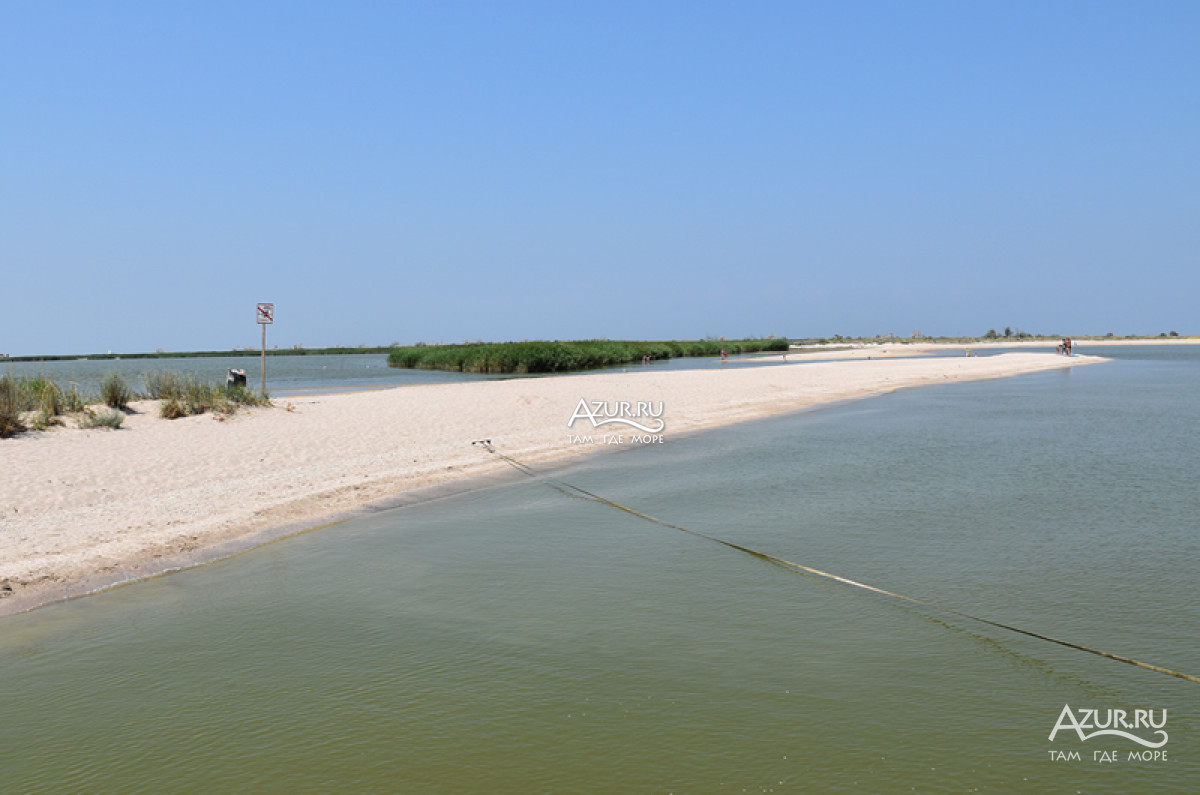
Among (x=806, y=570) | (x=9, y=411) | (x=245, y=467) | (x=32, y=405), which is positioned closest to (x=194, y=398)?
(x=32, y=405)

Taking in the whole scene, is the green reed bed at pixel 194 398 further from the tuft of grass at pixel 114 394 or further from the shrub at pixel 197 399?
the tuft of grass at pixel 114 394

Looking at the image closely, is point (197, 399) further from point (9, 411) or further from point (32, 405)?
point (9, 411)

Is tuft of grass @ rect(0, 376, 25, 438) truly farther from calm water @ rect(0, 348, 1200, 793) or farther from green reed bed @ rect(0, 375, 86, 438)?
calm water @ rect(0, 348, 1200, 793)

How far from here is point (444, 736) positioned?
486cm

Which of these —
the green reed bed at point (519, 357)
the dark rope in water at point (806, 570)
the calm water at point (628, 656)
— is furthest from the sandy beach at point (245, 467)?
the green reed bed at point (519, 357)

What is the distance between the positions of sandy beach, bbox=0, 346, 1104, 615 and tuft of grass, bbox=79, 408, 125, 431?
15.1 inches

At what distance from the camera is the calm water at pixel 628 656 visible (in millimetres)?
4523

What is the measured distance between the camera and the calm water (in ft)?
14.8

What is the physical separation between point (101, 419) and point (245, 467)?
5.35m

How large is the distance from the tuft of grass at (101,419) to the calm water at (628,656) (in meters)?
9.41

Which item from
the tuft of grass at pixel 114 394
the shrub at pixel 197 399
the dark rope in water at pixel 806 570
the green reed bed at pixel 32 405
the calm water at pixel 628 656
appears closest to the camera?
the calm water at pixel 628 656

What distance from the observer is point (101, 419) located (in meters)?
16.5

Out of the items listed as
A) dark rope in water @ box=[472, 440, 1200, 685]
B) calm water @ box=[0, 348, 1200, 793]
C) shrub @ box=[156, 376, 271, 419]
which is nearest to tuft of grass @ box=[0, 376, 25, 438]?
shrub @ box=[156, 376, 271, 419]

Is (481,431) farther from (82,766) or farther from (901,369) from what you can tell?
(901,369)
